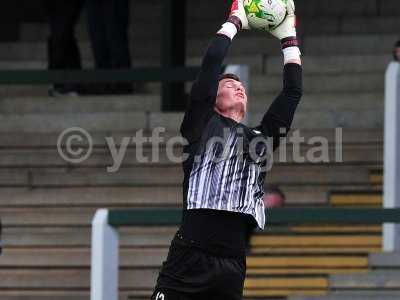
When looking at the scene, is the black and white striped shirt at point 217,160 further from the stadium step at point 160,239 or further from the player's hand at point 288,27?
the stadium step at point 160,239

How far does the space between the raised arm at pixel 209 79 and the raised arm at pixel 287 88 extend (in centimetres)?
22

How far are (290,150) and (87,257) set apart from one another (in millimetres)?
1726

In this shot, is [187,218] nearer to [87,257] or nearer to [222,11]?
[87,257]

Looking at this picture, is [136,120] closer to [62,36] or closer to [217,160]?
[62,36]

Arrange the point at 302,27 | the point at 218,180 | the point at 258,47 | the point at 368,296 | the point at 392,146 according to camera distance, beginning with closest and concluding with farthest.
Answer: the point at 218,180, the point at 368,296, the point at 392,146, the point at 258,47, the point at 302,27

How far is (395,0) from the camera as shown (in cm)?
1421

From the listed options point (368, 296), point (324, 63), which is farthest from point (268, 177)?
point (368, 296)

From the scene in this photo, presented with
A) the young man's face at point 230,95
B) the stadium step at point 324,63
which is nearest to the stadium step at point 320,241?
the stadium step at point 324,63

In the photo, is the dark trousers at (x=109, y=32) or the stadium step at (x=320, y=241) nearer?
the stadium step at (x=320, y=241)

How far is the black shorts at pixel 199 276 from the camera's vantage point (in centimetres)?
746


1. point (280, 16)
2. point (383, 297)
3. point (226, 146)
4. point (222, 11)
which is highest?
point (222, 11)

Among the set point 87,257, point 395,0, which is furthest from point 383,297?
point 395,0

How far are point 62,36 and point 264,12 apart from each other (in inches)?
226

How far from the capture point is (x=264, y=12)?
7.43 metres
